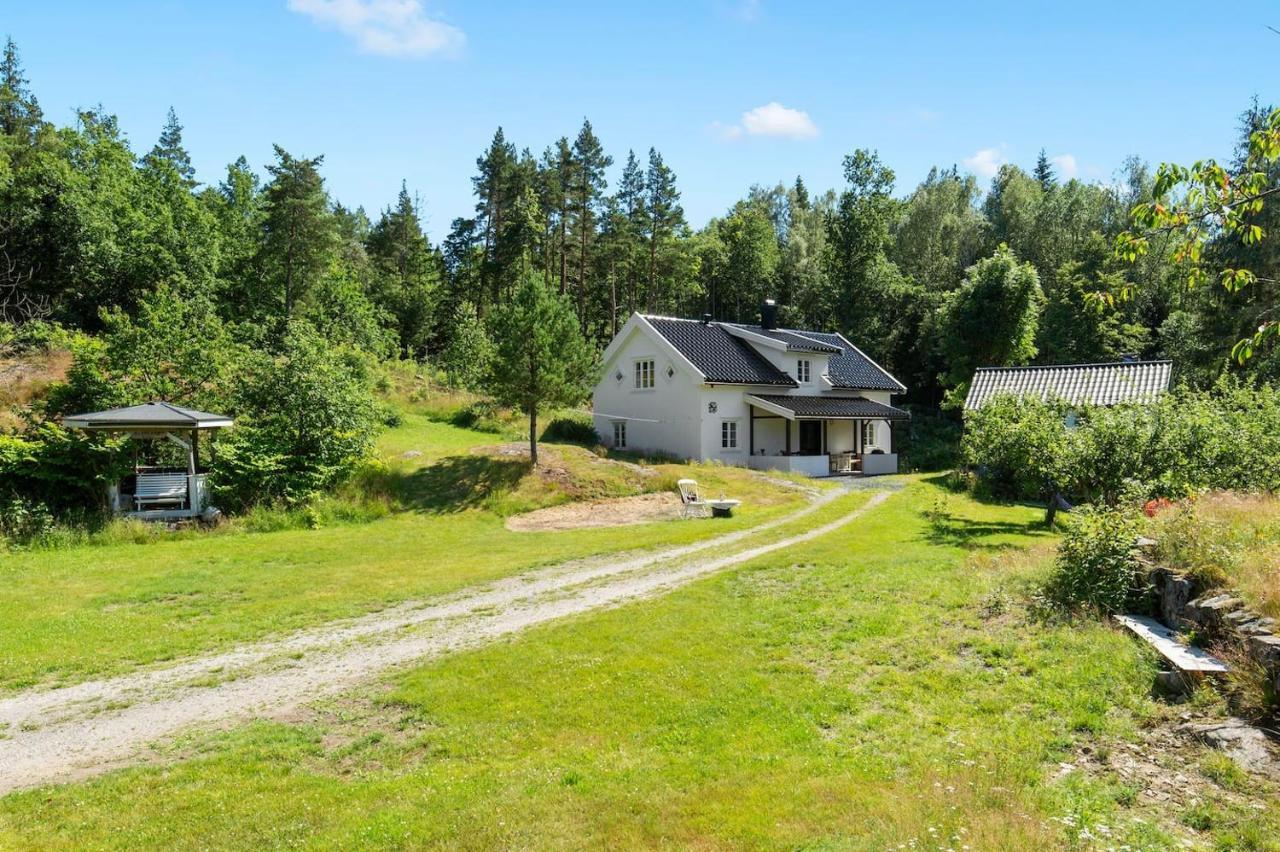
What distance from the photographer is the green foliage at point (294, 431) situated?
2169 cm

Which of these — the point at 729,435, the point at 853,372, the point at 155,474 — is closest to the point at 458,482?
the point at 155,474

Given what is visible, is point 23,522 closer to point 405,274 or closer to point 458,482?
point 458,482

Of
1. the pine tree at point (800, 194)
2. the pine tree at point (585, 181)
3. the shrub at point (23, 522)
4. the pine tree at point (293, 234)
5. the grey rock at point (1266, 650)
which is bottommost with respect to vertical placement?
the shrub at point (23, 522)

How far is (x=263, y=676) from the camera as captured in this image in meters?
9.33

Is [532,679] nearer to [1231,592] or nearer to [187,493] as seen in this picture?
[1231,592]

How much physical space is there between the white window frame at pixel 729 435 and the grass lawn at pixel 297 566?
634 centimetres

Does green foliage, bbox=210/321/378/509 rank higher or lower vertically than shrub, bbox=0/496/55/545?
higher

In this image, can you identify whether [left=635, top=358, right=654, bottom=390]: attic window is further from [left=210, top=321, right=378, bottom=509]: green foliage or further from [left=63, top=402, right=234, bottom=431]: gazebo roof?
[left=63, top=402, right=234, bottom=431]: gazebo roof

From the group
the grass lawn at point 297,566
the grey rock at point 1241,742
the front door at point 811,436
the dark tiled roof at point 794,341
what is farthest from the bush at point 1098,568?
the front door at point 811,436

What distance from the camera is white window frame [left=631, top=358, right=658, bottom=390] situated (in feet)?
116

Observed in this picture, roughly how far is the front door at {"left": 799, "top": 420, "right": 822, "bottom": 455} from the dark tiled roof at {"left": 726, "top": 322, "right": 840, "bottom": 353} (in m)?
3.68

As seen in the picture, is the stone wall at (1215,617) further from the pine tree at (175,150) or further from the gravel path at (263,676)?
the pine tree at (175,150)

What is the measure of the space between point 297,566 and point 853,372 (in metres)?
31.4

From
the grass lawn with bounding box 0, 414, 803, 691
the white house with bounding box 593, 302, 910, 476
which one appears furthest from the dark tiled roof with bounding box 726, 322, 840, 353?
the grass lawn with bounding box 0, 414, 803, 691
